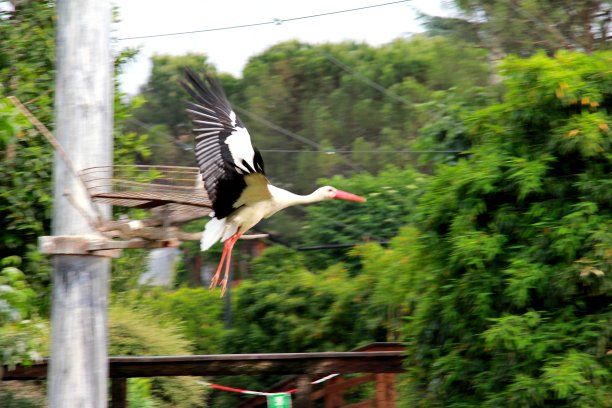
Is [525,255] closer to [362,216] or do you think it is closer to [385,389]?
[385,389]

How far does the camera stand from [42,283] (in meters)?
8.26

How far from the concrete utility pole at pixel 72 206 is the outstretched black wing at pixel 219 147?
54 centimetres

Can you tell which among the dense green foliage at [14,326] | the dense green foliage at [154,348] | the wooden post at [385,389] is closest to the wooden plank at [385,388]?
the wooden post at [385,389]

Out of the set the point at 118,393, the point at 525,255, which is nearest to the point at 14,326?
the point at 118,393

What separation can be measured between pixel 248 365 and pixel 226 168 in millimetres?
1982

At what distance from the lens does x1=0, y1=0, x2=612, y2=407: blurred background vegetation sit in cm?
537

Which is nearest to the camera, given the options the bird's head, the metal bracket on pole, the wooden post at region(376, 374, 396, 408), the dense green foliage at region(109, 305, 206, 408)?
the metal bracket on pole

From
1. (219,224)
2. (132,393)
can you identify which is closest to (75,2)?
(219,224)

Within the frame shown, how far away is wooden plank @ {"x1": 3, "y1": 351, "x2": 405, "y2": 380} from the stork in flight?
3.34 ft

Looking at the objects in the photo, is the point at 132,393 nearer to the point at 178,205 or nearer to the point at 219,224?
the point at 219,224

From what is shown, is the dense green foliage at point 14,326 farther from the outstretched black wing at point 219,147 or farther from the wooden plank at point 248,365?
the outstretched black wing at point 219,147

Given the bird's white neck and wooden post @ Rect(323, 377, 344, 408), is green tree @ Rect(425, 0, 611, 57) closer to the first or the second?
wooden post @ Rect(323, 377, 344, 408)

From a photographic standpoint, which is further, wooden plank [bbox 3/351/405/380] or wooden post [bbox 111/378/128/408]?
wooden post [bbox 111/378/128/408]

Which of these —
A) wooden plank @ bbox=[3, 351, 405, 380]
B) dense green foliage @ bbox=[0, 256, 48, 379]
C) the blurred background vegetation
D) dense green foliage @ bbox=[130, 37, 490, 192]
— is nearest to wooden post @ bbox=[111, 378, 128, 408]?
wooden plank @ bbox=[3, 351, 405, 380]
